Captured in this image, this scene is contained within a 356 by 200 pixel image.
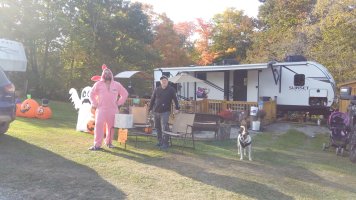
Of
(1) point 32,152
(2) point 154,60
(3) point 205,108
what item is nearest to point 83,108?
(1) point 32,152

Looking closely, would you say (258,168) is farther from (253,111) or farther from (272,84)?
(272,84)

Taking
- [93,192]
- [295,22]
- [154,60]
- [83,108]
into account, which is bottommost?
[93,192]

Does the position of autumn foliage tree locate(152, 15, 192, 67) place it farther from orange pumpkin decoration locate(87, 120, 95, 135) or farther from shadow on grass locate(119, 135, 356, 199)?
shadow on grass locate(119, 135, 356, 199)

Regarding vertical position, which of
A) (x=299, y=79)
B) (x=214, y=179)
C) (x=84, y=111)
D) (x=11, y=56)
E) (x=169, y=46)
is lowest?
(x=214, y=179)

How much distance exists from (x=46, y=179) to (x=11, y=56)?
1721 cm

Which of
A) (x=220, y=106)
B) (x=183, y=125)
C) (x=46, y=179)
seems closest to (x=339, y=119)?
(x=183, y=125)

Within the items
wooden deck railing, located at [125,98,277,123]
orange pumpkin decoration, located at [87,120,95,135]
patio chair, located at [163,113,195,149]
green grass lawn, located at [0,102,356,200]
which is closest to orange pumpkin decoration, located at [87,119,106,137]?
orange pumpkin decoration, located at [87,120,95,135]

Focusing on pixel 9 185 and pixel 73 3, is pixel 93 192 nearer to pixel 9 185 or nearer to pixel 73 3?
pixel 9 185

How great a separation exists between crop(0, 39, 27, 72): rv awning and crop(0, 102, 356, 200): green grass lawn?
12209 mm

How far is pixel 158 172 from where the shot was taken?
645 cm

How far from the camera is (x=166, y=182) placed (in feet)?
19.2

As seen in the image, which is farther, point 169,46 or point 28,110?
point 169,46

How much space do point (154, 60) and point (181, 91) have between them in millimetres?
9450

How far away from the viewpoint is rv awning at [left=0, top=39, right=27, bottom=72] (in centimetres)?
2044
